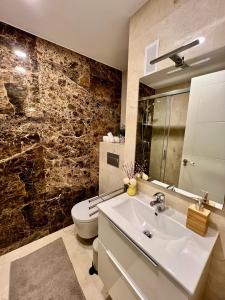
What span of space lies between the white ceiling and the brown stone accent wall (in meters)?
0.16

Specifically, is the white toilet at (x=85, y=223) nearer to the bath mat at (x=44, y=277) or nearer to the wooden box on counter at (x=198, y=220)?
the bath mat at (x=44, y=277)

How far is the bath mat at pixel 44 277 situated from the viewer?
1200 mm

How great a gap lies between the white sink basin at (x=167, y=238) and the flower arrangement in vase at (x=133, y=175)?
6cm

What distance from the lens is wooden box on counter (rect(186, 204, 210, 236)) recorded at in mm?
803

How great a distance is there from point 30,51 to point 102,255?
2063 mm

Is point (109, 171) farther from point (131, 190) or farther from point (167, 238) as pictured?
point (167, 238)

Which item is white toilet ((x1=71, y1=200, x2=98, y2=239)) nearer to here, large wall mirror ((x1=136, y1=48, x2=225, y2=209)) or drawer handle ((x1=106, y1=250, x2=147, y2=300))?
drawer handle ((x1=106, y1=250, x2=147, y2=300))

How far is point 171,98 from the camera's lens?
3.58ft

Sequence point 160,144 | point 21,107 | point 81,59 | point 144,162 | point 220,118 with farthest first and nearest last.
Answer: point 81,59 → point 21,107 → point 144,162 → point 160,144 → point 220,118

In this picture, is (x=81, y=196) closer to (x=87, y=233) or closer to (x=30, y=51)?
(x=87, y=233)

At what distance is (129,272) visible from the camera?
837 millimetres

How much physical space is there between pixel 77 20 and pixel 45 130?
1122 mm

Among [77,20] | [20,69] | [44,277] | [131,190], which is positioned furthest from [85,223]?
[77,20]

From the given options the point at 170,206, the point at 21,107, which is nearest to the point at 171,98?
the point at 170,206
